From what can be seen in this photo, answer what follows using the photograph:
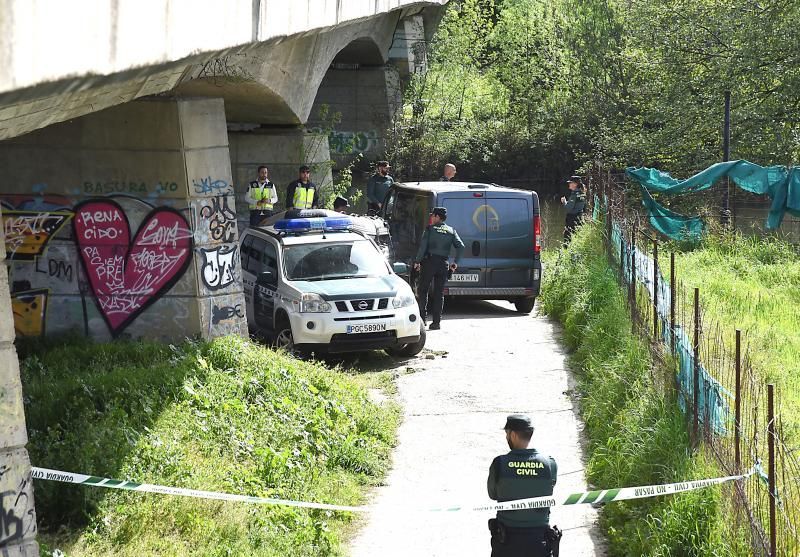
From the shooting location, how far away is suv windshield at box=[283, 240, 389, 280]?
48.1ft

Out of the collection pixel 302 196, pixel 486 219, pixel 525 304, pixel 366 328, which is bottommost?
pixel 525 304

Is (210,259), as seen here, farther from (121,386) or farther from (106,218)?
(121,386)

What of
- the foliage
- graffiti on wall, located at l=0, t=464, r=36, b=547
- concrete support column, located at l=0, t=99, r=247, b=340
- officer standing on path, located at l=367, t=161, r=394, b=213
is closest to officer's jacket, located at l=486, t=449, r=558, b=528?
Result: graffiti on wall, located at l=0, t=464, r=36, b=547

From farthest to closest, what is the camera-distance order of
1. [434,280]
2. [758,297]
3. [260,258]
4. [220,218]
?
[434,280]
[758,297]
[260,258]
[220,218]

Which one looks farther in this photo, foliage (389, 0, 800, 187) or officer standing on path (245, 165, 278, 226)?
foliage (389, 0, 800, 187)

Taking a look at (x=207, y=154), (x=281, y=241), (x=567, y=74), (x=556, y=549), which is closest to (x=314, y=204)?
(x=281, y=241)

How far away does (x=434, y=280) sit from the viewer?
16641 millimetres

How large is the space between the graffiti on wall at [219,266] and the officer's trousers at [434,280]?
12.3ft

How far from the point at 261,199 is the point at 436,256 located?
4054 millimetres

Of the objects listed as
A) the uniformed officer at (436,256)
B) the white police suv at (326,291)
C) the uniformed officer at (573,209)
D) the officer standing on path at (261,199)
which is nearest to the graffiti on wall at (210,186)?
the white police suv at (326,291)

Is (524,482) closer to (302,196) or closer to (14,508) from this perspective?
(14,508)

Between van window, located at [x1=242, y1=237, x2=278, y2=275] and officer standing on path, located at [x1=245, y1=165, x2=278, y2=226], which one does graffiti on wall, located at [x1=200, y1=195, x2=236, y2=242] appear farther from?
officer standing on path, located at [x1=245, y1=165, x2=278, y2=226]

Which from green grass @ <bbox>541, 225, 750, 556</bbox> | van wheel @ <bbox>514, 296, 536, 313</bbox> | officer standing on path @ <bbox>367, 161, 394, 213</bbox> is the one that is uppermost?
officer standing on path @ <bbox>367, 161, 394, 213</bbox>

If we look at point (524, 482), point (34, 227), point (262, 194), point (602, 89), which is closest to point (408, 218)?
point (262, 194)
